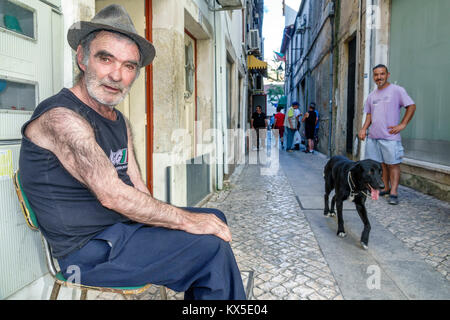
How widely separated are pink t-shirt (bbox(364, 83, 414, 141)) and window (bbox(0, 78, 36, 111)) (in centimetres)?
466

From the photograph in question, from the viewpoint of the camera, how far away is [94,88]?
159cm

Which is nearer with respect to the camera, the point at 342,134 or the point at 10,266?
the point at 10,266

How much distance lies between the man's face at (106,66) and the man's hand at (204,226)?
710 mm

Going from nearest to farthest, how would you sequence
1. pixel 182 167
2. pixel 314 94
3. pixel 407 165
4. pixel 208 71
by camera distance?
pixel 182 167 → pixel 208 71 → pixel 407 165 → pixel 314 94

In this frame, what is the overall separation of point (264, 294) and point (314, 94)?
48.3 ft

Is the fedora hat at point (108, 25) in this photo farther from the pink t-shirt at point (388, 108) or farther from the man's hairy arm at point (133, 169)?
the pink t-shirt at point (388, 108)

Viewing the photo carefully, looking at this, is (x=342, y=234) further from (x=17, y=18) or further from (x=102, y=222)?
(x=17, y=18)

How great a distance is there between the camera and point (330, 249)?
3188 mm

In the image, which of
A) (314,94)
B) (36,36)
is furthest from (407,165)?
(314,94)

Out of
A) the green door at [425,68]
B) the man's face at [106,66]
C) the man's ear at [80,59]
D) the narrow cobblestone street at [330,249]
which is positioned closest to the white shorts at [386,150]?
the narrow cobblestone street at [330,249]

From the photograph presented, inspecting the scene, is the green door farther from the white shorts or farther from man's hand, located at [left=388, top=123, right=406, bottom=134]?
man's hand, located at [left=388, top=123, right=406, bottom=134]

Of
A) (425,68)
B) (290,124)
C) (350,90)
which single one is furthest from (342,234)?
(290,124)

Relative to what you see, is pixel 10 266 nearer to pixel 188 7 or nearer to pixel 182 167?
pixel 182 167

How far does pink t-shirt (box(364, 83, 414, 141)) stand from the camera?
487 centimetres
